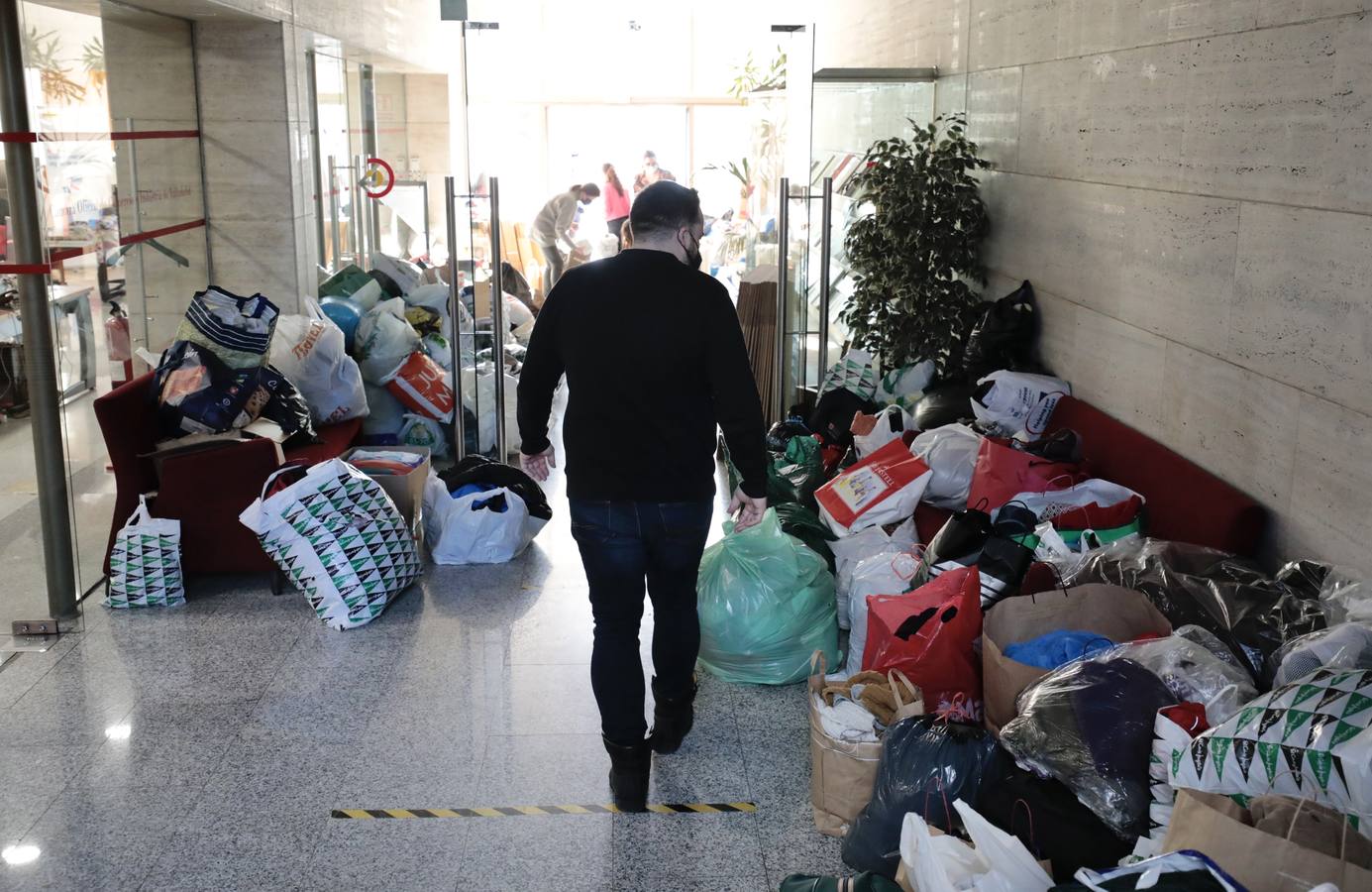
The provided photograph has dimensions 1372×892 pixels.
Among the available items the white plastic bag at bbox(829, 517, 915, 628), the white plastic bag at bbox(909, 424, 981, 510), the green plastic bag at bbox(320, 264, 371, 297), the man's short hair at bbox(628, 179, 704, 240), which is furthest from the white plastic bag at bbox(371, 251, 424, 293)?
the man's short hair at bbox(628, 179, 704, 240)

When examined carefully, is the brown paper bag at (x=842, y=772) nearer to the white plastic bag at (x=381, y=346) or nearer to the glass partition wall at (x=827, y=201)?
the glass partition wall at (x=827, y=201)

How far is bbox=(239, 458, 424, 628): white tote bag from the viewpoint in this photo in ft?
13.9

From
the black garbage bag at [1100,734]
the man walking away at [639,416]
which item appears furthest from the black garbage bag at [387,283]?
the black garbage bag at [1100,734]

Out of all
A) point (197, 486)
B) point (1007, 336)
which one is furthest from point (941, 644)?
point (197, 486)

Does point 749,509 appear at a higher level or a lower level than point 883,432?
higher

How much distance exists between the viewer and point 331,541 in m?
4.29

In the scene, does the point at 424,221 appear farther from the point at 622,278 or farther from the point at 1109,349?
the point at 622,278

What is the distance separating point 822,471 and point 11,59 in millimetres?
3213

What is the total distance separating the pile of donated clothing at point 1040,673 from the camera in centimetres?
213

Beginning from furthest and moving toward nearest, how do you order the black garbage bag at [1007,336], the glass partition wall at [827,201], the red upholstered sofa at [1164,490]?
the glass partition wall at [827,201]
the black garbage bag at [1007,336]
the red upholstered sofa at [1164,490]

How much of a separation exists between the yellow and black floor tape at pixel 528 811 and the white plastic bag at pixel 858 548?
1.14 meters

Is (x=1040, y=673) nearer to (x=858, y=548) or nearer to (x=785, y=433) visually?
(x=858, y=548)

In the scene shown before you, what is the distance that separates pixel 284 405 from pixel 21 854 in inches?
95.6

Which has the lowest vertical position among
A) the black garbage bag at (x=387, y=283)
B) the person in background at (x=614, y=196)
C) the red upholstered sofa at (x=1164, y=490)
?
the red upholstered sofa at (x=1164, y=490)
